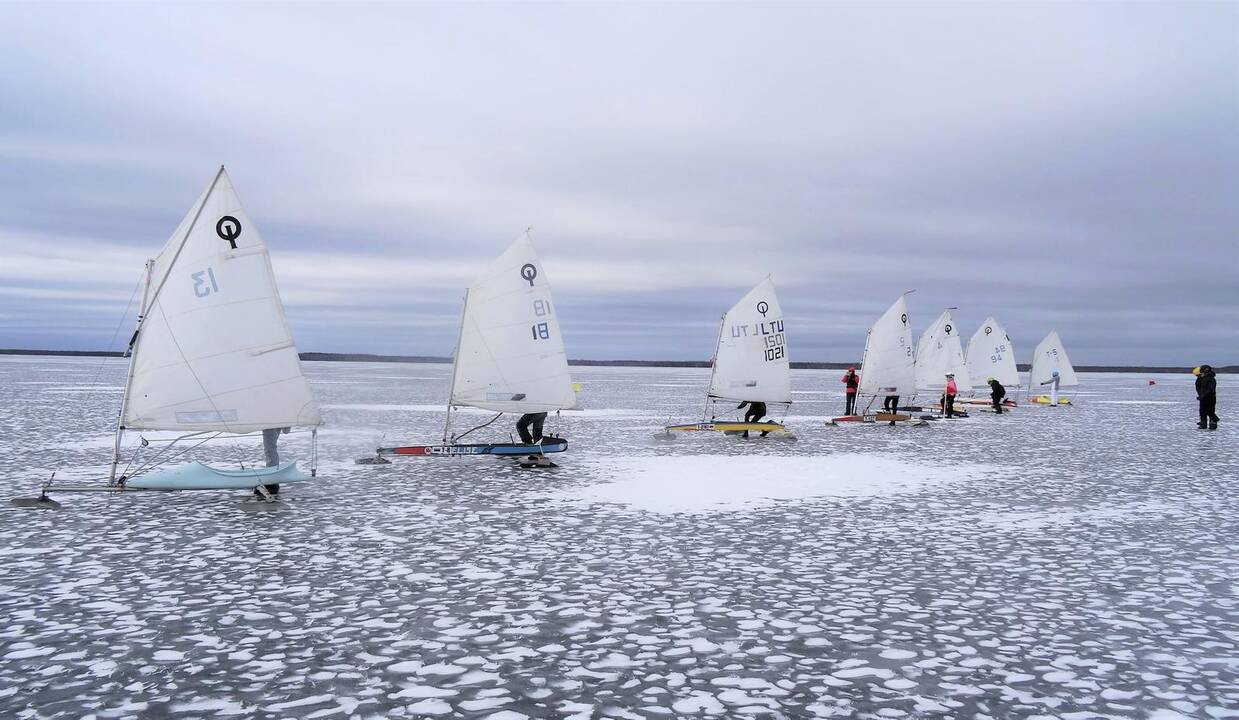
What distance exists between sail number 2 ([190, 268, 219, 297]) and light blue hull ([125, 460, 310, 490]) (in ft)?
10.1

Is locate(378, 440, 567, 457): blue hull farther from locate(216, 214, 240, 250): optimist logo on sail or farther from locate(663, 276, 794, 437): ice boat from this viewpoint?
locate(663, 276, 794, 437): ice boat

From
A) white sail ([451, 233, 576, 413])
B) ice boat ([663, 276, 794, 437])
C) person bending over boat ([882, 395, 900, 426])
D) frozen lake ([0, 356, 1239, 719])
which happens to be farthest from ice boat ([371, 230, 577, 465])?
person bending over boat ([882, 395, 900, 426])

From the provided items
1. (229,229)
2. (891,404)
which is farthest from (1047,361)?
(229,229)

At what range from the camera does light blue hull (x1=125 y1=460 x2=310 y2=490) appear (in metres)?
15.0

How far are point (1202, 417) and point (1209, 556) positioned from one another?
2679 cm

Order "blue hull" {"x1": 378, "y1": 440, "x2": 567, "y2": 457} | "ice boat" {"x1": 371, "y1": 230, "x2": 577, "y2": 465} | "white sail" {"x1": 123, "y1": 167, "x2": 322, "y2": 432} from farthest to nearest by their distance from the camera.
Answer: "ice boat" {"x1": 371, "y1": 230, "x2": 577, "y2": 465} < "blue hull" {"x1": 378, "y1": 440, "x2": 567, "y2": 457} < "white sail" {"x1": 123, "y1": 167, "x2": 322, "y2": 432}

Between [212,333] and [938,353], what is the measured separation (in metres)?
40.9

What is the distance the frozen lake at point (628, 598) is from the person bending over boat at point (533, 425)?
2.27 meters

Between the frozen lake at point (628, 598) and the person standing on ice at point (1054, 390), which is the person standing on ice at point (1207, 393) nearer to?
the frozen lake at point (628, 598)

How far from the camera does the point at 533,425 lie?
840 inches

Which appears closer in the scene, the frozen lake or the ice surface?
the frozen lake

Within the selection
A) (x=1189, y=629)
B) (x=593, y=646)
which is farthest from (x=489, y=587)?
(x=1189, y=629)

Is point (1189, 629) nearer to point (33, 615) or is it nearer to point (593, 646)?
point (593, 646)

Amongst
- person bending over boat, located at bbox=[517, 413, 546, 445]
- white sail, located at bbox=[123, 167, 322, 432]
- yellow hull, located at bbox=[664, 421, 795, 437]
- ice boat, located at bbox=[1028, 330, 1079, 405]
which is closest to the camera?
white sail, located at bbox=[123, 167, 322, 432]
